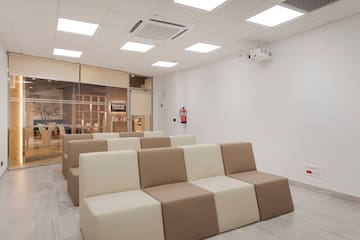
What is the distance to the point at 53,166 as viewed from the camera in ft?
19.2

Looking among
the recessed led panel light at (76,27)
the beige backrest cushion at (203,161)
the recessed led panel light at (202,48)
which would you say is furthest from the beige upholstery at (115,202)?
the recessed led panel light at (202,48)

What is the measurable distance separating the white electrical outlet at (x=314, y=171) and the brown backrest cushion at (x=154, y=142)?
8.24 ft

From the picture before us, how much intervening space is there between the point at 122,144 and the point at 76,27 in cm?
213

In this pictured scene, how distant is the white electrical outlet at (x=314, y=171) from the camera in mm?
3725

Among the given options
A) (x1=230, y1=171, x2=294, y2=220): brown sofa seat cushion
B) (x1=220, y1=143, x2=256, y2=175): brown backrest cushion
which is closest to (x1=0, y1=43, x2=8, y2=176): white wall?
(x1=220, y1=143, x2=256, y2=175): brown backrest cushion

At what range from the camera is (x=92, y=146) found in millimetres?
3750

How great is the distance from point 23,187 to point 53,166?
1877mm

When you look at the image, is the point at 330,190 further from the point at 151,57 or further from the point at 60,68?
the point at 60,68

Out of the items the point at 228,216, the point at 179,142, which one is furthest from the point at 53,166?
the point at 228,216

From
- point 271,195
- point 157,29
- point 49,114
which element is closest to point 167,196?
point 271,195

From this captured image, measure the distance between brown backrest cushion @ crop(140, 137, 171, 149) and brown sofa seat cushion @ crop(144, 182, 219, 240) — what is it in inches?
74.3

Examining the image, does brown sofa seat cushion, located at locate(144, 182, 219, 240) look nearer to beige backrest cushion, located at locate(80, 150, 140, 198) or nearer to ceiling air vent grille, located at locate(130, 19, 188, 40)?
beige backrest cushion, located at locate(80, 150, 140, 198)

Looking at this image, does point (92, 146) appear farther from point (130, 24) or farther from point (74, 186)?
point (130, 24)

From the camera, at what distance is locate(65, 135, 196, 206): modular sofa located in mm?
3259
